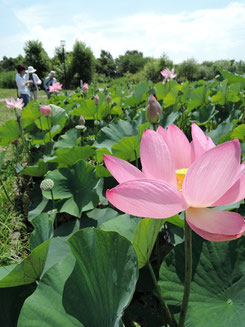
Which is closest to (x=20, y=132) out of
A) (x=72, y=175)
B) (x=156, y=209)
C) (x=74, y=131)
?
(x=74, y=131)

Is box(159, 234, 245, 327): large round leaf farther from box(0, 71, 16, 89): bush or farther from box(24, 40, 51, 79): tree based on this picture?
box(24, 40, 51, 79): tree

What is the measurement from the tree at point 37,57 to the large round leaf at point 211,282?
2095cm

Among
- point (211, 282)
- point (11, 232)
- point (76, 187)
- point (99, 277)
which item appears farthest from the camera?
point (11, 232)

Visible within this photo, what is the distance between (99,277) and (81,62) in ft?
68.3

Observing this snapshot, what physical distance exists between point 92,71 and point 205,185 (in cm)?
2097

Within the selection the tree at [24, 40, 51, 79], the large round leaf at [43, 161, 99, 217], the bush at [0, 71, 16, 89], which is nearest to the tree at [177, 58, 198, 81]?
the tree at [24, 40, 51, 79]

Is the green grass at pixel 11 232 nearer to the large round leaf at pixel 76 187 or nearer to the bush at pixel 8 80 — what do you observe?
the large round leaf at pixel 76 187

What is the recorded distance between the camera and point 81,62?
64.8 feet

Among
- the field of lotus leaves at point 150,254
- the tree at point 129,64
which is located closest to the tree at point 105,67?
the tree at point 129,64

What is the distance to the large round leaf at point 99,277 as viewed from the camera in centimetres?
45

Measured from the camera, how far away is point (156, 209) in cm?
33

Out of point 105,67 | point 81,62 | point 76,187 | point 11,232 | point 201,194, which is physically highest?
point 81,62

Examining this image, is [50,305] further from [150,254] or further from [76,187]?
[76,187]

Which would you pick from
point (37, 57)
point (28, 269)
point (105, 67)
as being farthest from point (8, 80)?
point (105, 67)
